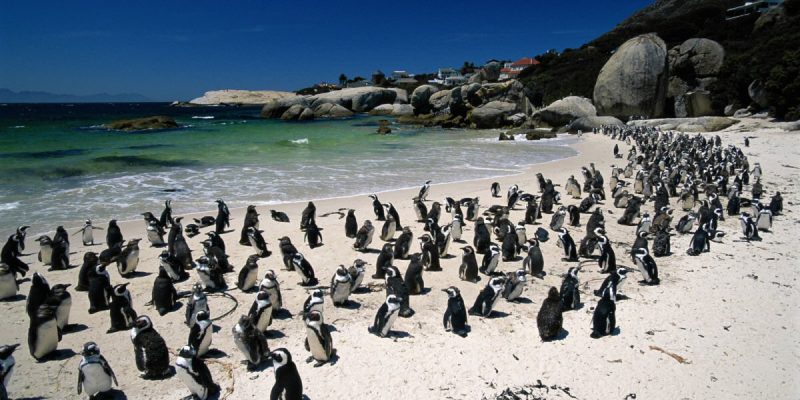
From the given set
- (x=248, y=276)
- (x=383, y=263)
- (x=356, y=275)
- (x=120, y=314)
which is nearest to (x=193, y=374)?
(x=120, y=314)

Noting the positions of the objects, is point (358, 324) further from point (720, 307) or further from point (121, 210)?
point (121, 210)

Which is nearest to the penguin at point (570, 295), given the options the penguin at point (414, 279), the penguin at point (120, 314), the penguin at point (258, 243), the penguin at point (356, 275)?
the penguin at point (414, 279)

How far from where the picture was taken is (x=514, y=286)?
667cm

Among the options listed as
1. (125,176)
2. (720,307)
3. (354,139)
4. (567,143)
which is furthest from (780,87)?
(125,176)

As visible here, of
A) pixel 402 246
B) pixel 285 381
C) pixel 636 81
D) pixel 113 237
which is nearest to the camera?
pixel 285 381

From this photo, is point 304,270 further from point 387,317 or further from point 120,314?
point 120,314

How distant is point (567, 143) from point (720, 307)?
26085 mm

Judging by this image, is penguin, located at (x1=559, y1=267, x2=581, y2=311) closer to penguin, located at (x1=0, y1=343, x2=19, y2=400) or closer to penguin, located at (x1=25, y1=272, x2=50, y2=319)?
penguin, located at (x1=0, y1=343, x2=19, y2=400)

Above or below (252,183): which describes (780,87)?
above

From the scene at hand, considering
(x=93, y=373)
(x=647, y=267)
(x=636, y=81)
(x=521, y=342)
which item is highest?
(x=636, y=81)

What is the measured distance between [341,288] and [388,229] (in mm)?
3279

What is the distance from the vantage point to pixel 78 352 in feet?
18.0

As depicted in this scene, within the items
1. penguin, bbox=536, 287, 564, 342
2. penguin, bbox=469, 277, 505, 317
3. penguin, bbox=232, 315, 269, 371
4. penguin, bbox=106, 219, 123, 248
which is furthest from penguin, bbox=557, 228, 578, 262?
penguin, bbox=106, 219, 123, 248

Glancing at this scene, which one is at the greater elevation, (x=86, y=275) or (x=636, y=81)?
(x=636, y=81)
